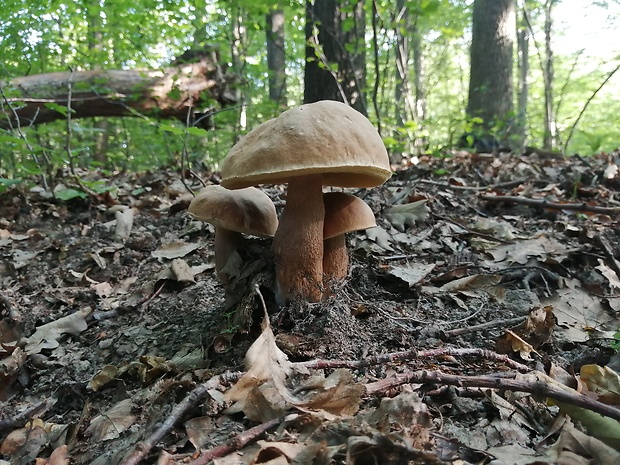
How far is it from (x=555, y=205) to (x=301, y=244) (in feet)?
8.46

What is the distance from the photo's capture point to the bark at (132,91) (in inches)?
229

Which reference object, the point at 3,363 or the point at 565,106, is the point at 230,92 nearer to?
the point at 3,363

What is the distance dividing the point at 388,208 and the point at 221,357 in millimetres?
2238

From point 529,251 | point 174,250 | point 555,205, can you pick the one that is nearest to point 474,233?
point 529,251

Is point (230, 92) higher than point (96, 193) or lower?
higher

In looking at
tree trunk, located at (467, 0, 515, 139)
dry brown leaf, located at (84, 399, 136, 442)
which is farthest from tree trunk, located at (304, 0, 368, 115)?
dry brown leaf, located at (84, 399, 136, 442)

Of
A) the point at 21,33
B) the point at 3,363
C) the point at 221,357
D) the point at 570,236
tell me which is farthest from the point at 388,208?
the point at 21,33

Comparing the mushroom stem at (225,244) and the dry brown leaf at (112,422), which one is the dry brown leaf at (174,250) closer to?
the mushroom stem at (225,244)

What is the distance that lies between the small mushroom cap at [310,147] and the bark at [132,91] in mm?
4328

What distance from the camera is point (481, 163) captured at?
586 centimetres

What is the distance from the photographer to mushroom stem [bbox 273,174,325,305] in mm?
2158

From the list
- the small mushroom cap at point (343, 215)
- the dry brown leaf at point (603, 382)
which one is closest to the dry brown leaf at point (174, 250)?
the small mushroom cap at point (343, 215)

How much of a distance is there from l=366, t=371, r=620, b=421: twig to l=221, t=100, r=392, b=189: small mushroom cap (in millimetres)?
869

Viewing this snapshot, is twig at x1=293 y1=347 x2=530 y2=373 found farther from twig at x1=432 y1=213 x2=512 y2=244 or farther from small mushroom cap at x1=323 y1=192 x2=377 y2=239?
twig at x1=432 y1=213 x2=512 y2=244
